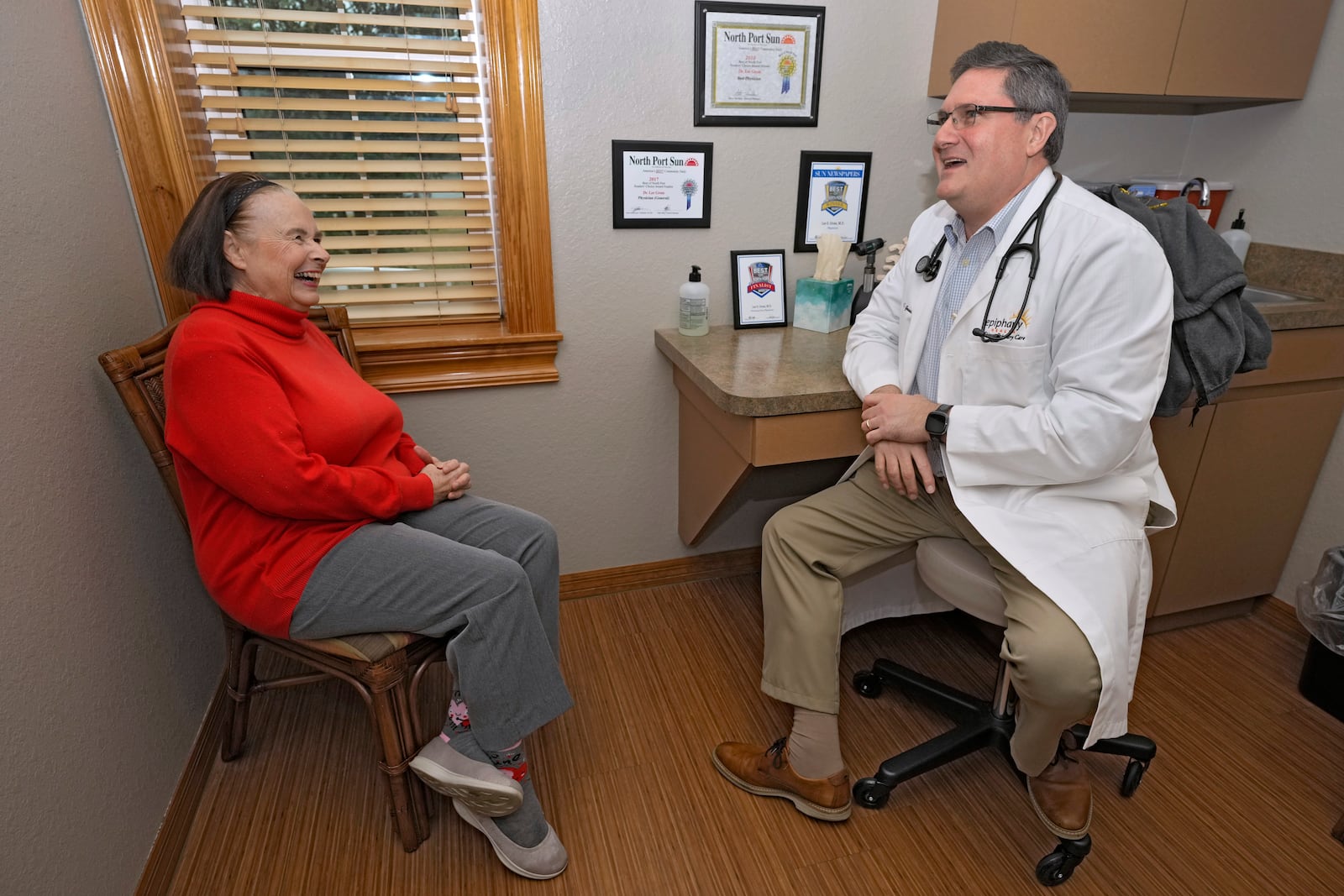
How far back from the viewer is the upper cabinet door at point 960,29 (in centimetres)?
172

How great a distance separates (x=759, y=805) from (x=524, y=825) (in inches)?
19.3

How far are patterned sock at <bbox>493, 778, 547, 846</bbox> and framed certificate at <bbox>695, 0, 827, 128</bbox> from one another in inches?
62.8

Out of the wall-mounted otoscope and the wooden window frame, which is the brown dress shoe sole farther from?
the wall-mounted otoscope

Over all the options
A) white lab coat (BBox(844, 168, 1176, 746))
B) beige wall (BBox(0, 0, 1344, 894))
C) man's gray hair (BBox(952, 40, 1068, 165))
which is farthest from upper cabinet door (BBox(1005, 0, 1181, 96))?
white lab coat (BBox(844, 168, 1176, 746))

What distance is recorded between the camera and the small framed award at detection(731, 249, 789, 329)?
1.99m

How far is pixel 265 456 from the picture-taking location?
1.18m

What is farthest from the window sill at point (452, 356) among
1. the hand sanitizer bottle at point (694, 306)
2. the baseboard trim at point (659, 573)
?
the baseboard trim at point (659, 573)

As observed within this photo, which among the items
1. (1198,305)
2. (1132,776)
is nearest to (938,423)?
(1198,305)

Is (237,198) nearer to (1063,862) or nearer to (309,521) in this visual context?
(309,521)

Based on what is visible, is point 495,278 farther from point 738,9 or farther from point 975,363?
point 975,363

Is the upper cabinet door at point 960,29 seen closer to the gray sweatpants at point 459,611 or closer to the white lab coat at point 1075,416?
the white lab coat at point 1075,416

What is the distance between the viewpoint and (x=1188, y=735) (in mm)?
1733

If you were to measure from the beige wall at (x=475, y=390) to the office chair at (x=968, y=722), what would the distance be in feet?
2.67

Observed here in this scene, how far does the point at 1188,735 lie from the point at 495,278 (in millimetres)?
2036
